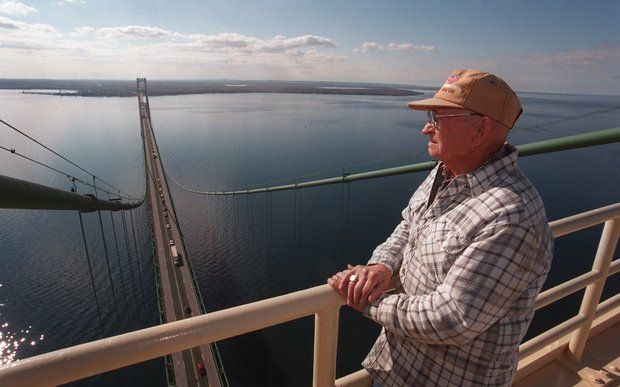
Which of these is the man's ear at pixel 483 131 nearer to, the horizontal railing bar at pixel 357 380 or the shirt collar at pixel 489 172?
the shirt collar at pixel 489 172

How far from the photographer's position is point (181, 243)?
82.5ft

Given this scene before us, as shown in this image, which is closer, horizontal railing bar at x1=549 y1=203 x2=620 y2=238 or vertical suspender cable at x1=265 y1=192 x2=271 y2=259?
horizontal railing bar at x1=549 y1=203 x2=620 y2=238

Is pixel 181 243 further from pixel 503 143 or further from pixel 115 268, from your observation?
pixel 503 143

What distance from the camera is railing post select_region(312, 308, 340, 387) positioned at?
108cm

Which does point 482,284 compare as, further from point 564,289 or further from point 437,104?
point 564,289

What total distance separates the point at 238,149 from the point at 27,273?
106 ft

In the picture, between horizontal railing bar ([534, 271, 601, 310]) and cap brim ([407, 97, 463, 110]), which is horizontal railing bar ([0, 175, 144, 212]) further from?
horizontal railing bar ([534, 271, 601, 310])

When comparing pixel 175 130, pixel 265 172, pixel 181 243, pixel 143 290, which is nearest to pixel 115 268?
pixel 143 290

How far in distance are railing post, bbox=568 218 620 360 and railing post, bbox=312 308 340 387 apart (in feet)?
4.93

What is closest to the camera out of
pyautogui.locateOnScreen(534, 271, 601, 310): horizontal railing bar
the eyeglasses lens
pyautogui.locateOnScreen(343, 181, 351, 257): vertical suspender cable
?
the eyeglasses lens

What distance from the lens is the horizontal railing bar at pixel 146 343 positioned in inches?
27.4

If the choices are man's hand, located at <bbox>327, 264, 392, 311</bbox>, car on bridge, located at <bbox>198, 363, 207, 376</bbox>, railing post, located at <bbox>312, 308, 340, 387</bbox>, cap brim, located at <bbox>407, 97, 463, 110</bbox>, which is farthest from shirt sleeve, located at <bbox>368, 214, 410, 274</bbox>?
car on bridge, located at <bbox>198, 363, 207, 376</bbox>

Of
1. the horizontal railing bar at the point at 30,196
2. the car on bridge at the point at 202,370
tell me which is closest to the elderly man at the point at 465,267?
the horizontal railing bar at the point at 30,196

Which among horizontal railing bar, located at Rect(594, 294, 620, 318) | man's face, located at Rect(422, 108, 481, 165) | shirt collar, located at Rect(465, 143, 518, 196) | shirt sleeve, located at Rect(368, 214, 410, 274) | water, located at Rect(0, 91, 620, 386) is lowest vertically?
water, located at Rect(0, 91, 620, 386)
